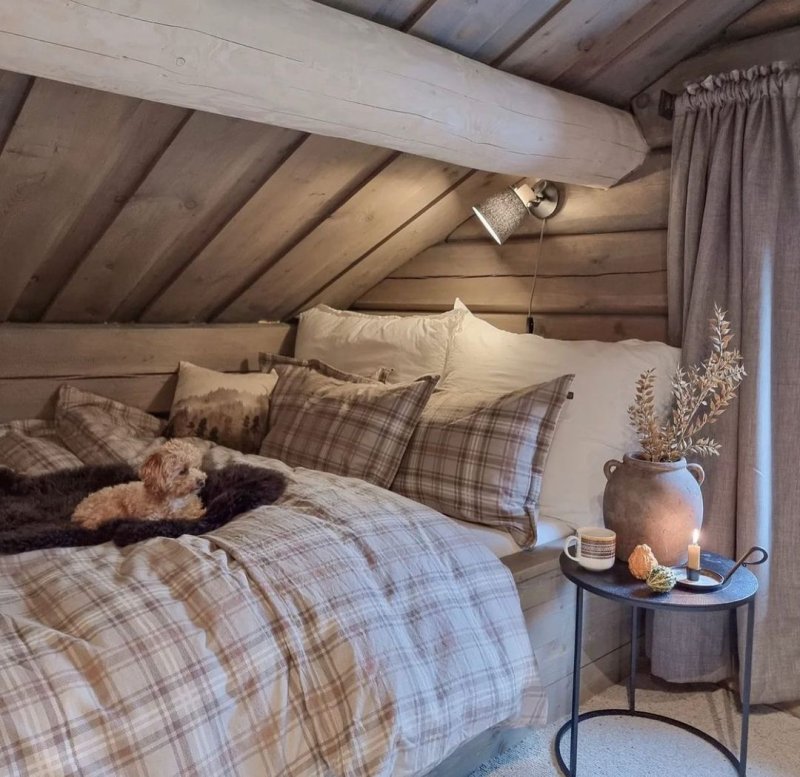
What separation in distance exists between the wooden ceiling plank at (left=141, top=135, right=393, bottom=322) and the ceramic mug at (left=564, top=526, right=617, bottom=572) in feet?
4.26

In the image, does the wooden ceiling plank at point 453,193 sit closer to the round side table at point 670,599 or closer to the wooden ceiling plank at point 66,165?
the wooden ceiling plank at point 66,165

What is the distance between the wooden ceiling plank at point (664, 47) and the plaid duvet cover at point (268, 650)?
1.43 metres

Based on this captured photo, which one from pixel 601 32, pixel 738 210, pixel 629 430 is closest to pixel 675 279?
pixel 738 210

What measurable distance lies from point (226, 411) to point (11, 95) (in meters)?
1.14

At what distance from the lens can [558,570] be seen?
195 centimetres

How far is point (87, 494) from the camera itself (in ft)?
6.37

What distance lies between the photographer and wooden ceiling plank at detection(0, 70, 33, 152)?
1.73 metres

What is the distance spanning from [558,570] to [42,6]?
1632 millimetres

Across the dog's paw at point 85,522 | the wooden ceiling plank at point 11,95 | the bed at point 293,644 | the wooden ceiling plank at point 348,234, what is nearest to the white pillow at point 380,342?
the wooden ceiling plank at point 348,234

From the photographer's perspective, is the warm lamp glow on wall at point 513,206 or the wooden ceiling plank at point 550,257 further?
the warm lamp glow on wall at point 513,206

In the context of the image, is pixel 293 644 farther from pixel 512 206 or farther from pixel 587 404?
pixel 512 206

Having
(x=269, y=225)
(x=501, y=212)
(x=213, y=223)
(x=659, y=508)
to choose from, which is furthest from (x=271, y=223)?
(x=659, y=508)

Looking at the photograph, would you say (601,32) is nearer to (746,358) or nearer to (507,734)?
(746,358)

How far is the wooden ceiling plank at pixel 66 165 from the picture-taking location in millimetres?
1857
